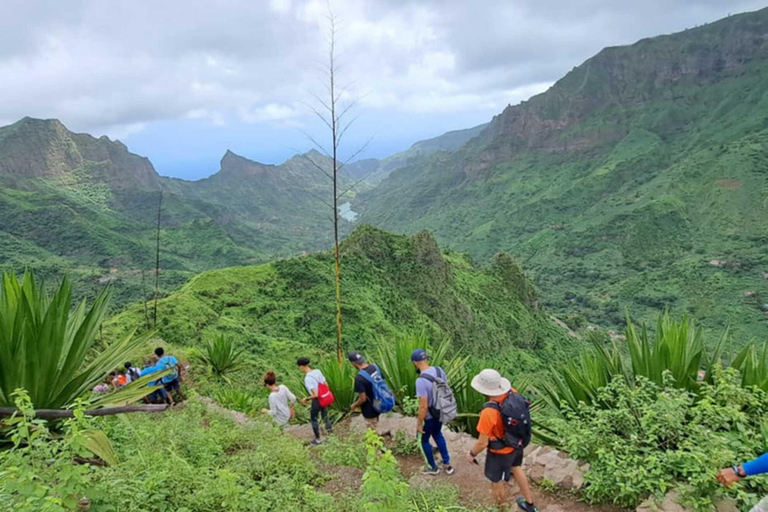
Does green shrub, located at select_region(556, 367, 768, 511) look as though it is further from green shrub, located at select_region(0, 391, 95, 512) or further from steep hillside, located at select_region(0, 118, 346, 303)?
steep hillside, located at select_region(0, 118, 346, 303)

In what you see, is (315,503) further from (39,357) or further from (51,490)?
(39,357)

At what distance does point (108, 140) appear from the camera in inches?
4688

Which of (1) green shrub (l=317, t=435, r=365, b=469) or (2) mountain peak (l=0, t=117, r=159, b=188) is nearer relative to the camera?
(1) green shrub (l=317, t=435, r=365, b=469)

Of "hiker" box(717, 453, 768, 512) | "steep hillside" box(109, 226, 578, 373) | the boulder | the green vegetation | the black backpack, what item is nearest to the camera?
"hiker" box(717, 453, 768, 512)

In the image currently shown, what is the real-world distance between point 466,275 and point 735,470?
35818 mm

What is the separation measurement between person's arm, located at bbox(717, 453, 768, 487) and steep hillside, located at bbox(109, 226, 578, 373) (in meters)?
14.0

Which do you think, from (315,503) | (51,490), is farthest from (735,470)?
(51,490)

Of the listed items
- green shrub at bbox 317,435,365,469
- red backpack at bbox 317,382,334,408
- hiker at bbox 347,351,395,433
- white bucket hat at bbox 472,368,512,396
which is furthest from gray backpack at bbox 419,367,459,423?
red backpack at bbox 317,382,334,408

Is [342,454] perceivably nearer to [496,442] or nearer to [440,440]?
[440,440]

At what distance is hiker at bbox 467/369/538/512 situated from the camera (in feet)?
10.3

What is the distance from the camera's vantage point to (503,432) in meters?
3.19

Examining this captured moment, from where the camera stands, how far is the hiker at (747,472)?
7.68 feet

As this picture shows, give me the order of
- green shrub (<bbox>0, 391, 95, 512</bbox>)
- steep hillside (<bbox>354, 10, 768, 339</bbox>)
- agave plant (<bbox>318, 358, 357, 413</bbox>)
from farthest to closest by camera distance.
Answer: steep hillside (<bbox>354, 10, 768, 339</bbox>) < agave plant (<bbox>318, 358, 357, 413</bbox>) < green shrub (<bbox>0, 391, 95, 512</bbox>)

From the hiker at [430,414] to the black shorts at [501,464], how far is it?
57 cm
